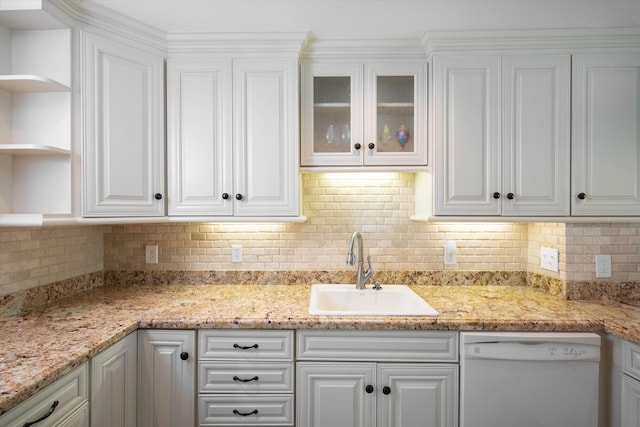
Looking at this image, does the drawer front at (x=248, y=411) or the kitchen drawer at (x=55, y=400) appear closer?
the kitchen drawer at (x=55, y=400)

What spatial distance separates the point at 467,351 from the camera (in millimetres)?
1587

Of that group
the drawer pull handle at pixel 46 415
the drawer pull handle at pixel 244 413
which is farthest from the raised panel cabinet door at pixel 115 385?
the drawer pull handle at pixel 244 413

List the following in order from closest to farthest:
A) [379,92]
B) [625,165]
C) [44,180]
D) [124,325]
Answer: [124,325] → [44,180] → [625,165] → [379,92]

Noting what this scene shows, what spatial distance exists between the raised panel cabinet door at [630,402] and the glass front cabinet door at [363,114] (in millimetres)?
1309

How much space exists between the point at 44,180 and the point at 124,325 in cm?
77

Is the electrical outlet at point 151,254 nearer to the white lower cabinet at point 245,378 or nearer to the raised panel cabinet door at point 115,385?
the raised panel cabinet door at point 115,385

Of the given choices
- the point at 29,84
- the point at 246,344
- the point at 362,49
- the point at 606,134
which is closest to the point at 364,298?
the point at 246,344

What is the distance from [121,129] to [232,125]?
54cm

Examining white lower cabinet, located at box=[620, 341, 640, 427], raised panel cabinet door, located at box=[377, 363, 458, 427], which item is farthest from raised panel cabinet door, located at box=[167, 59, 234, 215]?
white lower cabinet, located at box=[620, 341, 640, 427]

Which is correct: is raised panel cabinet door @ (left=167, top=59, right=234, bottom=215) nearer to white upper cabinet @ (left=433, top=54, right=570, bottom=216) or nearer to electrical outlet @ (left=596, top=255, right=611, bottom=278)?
white upper cabinet @ (left=433, top=54, right=570, bottom=216)

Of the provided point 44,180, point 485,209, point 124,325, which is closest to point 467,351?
point 485,209

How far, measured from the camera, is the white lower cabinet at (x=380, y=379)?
5.26 feet

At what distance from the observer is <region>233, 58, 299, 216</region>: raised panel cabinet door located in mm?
1920

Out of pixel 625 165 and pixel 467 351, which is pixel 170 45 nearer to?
pixel 467 351
